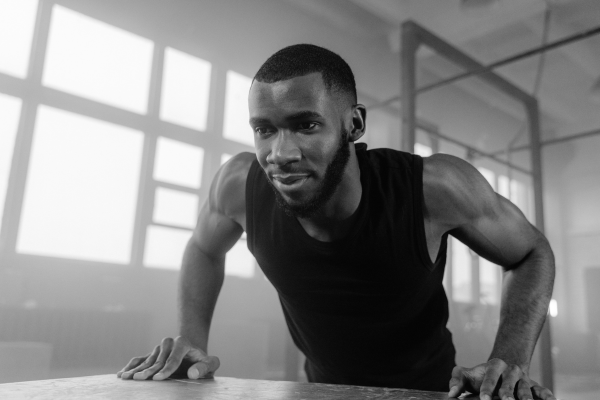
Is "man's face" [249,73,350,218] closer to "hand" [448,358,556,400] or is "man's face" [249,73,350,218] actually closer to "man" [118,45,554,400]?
"man" [118,45,554,400]

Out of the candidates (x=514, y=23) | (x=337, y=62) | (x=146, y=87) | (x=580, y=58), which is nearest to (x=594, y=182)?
(x=580, y=58)

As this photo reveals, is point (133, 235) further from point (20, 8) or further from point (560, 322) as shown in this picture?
point (560, 322)

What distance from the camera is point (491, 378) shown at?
28.6 inches

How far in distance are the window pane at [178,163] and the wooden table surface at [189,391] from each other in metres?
3.84

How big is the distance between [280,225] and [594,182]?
6.27 meters

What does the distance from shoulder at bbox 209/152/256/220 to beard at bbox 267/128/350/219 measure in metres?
0.22

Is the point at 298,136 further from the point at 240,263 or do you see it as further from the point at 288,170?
the point at 240,263

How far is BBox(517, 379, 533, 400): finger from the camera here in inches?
27.6

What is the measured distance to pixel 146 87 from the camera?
14.8ft

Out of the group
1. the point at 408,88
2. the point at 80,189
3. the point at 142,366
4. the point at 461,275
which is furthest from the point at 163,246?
the point at 142,366

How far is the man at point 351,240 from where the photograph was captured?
0.93m

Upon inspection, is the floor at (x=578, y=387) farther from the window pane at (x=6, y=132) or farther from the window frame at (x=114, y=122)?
the window pane at (x=6, y=132)

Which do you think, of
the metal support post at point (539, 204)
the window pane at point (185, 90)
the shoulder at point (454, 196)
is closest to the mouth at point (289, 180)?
the shoulder at point (454, 196)

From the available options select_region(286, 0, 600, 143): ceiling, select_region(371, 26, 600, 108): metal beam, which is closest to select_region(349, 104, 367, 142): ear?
select_region(371, 26, 600, 108): metal beam
